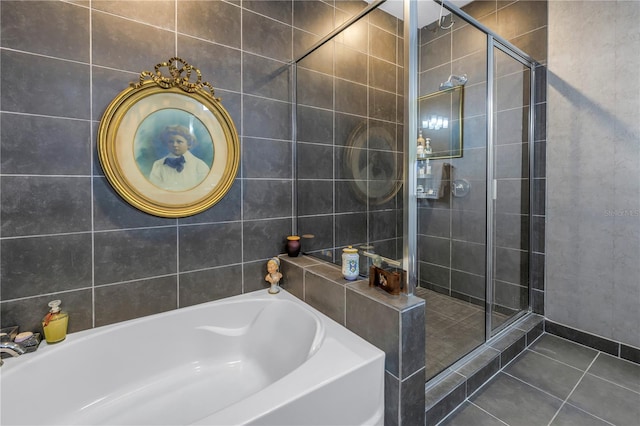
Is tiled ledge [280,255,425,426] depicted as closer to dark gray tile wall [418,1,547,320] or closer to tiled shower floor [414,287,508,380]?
tiled shower floor [414,287,508,380]

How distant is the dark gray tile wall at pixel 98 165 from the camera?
1.25 metres

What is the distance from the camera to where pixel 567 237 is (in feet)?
6.68

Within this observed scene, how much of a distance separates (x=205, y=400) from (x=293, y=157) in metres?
1.52

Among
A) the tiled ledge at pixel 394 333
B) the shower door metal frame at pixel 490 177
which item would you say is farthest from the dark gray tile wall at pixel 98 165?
the shower door metal frame at pixel 490 177

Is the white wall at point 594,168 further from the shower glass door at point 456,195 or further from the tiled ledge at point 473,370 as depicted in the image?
the shower glass door at point 456,195

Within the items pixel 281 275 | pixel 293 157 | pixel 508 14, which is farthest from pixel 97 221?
pixel 508 14

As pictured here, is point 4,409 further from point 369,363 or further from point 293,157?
point 293,157

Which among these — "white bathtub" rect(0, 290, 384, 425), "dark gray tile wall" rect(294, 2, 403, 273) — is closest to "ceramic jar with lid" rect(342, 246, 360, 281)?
"white bathtub" rect(0, 290, 384, 425)

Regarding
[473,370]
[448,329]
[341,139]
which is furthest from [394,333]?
[341,139]

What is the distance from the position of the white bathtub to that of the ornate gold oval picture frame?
25.7 inches

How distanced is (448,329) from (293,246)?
1.22m

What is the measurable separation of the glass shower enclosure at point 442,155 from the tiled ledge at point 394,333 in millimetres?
480

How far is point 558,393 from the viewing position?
1504mm

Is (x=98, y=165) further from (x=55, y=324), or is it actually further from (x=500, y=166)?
(x=500, y=166)
